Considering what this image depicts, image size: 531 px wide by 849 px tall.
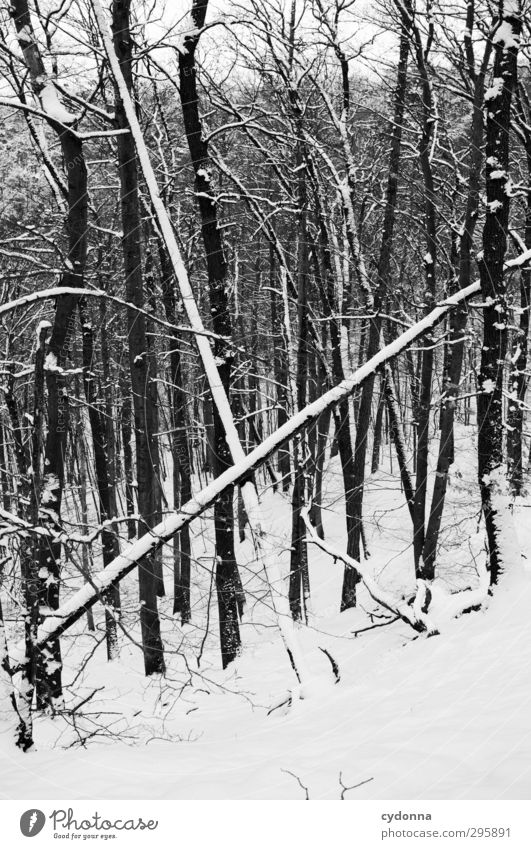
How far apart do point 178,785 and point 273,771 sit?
1.51ft

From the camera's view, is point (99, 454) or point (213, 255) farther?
point (99, 454)

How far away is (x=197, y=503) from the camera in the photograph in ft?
12.7

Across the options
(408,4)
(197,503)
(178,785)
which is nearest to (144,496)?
(197,503)

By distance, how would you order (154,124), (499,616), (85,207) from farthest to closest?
(154,124) < (85,207) < (499,616)

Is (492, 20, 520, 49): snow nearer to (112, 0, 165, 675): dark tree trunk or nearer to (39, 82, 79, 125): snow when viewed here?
(112, 0, 165, 675): dark tree trunk

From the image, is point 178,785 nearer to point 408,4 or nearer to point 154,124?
point 408,4

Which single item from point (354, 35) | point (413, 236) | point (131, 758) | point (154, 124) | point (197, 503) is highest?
point (354, 35)

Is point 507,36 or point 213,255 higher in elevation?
point 507,36

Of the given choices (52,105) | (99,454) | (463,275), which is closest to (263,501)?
(52,105)

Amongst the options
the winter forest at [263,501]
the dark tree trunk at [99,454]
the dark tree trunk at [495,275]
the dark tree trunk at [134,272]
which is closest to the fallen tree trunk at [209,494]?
the winter forest at [263,501]

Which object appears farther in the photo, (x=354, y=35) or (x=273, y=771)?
(x=354, y=35)

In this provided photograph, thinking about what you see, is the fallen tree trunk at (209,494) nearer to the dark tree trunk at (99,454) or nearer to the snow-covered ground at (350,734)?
the snow-covered ground at (350,734)

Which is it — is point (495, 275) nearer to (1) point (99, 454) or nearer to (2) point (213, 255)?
(2) point (213, 255)

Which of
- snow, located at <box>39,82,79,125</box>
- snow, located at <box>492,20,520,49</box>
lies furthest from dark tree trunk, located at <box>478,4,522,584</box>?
snow, located at <box>39,82,79,125</box>
